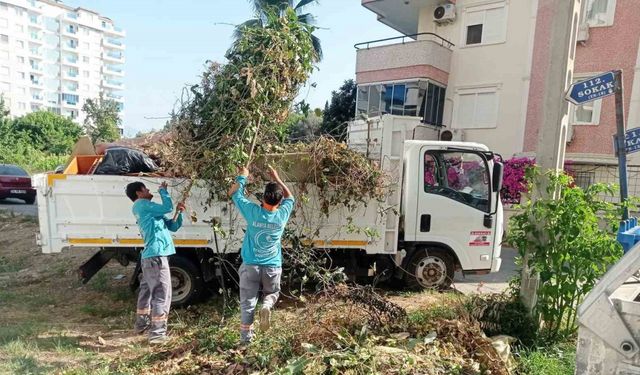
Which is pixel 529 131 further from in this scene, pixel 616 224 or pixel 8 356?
pixel 8 356

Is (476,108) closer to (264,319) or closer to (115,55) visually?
(264,319)

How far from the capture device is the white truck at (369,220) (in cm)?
449

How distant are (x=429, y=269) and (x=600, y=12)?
456 inches

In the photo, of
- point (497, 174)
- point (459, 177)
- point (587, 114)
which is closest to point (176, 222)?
point (459, 177)

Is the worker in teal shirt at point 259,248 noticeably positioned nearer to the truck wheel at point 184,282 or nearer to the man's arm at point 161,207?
Answer: the man's arm at point 161,207

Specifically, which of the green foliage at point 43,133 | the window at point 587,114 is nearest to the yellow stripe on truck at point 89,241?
the window at point 587,114

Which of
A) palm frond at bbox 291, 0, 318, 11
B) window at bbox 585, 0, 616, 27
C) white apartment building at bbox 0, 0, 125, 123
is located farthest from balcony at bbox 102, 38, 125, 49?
window at bbox 585, 0, 616, 27

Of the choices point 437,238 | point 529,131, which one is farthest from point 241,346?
point 529,131

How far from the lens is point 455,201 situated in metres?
5.45

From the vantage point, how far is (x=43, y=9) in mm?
69625

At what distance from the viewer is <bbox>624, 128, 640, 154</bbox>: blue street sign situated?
4.38 meters

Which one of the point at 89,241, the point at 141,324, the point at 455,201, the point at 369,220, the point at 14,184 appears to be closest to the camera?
the point at 141,324

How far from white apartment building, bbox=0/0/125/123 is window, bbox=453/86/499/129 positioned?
64.1 metres

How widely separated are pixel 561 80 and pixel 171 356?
14.7ft
